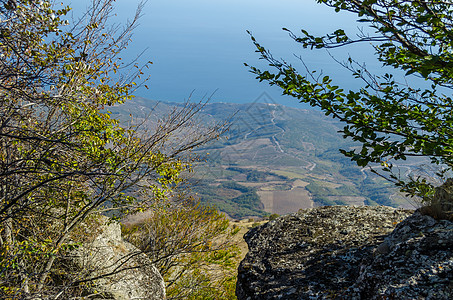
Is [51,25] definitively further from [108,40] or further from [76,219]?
[76,219]

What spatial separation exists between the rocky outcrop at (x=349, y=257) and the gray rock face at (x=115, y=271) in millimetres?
3497

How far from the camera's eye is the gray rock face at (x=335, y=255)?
13.4 feet

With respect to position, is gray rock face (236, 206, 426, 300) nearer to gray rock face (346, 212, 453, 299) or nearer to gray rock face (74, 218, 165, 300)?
gray rock face (346, 212, 453, 299)

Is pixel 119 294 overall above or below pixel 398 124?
below

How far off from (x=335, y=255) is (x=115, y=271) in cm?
582

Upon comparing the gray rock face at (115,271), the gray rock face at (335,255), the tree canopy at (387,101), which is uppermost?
the tree canopy at (387,101)

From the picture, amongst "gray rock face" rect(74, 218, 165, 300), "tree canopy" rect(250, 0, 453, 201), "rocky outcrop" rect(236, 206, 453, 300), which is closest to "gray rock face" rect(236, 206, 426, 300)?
"rocky outcrop" rect(236, 206, 453, 300)

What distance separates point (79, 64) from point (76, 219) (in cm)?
394

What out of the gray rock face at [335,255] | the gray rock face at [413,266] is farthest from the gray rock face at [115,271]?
the gray rock face at [413,266]

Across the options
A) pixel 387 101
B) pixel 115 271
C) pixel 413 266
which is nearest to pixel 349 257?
pixel 413 266

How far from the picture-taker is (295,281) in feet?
17.5

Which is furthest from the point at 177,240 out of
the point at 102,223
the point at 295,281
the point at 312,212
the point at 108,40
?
the point at 108,40

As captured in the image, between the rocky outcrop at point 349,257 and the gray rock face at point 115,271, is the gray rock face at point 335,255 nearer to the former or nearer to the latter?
the rocky outcrop at point 349,257

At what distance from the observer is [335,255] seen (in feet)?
18.8
